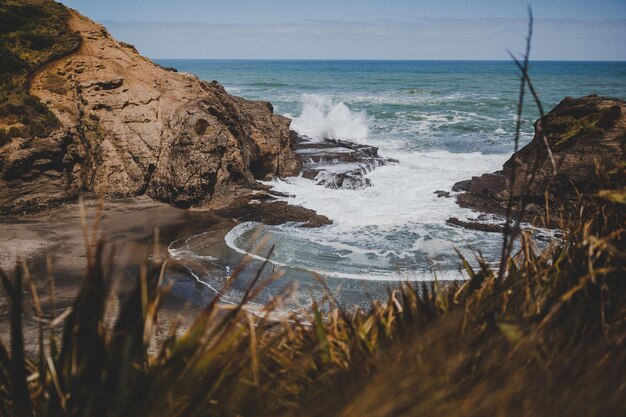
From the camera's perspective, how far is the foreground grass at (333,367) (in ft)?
5.35

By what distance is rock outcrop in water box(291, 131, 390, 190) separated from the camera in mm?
15432

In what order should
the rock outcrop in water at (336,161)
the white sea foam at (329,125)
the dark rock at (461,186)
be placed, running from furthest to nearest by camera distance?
1. the white sea foam at (329,125)
2. the rock outcrop in water at (336,161)
3. the dark rock at (461,186)

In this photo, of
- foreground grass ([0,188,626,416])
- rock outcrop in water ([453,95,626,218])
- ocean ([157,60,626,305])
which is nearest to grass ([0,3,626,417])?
foreground grass ([0,188,626,416])

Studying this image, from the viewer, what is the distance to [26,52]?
1345 cm

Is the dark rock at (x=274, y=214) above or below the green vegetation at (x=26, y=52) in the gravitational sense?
below

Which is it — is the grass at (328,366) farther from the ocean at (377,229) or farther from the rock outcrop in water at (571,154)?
the rock outcrop in water at (571,154)

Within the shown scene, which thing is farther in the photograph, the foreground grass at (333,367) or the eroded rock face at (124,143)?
the eroded rock face at (124,143)

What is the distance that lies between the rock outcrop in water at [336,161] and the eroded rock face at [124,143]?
263 cm

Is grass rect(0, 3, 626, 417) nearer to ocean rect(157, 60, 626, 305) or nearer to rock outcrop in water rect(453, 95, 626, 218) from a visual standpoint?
ocean rect(157, 60, 626, 305)

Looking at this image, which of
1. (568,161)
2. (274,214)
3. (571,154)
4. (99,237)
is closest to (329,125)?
(274,214)

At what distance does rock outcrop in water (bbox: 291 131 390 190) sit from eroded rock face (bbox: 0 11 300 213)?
104 inches

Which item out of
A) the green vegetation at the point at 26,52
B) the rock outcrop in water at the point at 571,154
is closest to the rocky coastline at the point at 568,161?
the rock outcrop in water at the point at 571,154

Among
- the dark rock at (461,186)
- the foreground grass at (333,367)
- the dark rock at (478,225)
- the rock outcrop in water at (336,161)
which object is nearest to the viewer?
the foreground grass at (333,367)

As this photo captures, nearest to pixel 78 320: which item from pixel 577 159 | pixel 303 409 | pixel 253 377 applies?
pixel 253 377
